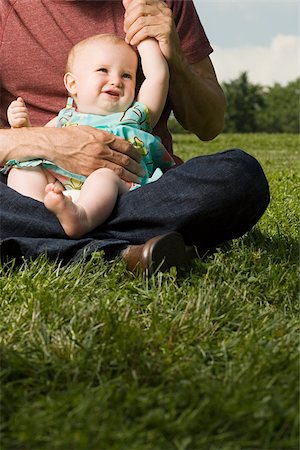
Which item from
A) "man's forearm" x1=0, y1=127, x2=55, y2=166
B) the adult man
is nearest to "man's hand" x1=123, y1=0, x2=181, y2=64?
the adult man

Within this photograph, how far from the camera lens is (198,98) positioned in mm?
4121

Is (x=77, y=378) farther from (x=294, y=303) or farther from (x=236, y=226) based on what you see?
Answer: (x=236, y=226)

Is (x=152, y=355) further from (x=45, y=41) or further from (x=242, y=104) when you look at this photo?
(x=242, y=104)

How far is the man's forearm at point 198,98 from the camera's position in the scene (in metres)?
4.05

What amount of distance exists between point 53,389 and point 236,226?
1.49 meters

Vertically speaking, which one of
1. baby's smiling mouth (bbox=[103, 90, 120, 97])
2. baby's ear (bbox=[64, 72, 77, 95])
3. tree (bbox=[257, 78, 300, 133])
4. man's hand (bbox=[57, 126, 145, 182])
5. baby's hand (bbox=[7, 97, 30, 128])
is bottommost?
tree (bbox=[257, 78, 300, 133])

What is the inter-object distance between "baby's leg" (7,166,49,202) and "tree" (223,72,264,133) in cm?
6260

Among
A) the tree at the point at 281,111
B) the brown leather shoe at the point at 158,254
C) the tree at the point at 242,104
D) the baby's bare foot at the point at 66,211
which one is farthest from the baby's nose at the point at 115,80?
the tree at the point at 281,111

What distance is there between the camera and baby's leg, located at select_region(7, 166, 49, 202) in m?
3.63

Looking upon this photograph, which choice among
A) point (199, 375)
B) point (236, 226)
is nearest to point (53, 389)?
point (199, 375)

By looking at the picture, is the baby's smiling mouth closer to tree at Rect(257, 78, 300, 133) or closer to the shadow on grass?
the shadow on grass

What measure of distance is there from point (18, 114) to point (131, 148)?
1.86 feet

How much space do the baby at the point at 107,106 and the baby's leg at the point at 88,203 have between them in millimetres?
65

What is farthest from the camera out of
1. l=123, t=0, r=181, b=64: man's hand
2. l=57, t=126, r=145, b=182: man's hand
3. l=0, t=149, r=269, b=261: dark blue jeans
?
l=123, t=0, r=181, b=64: man's hand
